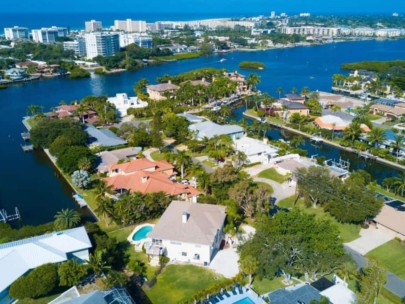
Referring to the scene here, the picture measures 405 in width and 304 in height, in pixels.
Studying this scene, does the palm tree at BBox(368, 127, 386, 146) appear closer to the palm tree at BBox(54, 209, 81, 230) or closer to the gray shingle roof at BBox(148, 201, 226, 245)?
the gray shingle roof at BBox(148, 201, 226, 245)

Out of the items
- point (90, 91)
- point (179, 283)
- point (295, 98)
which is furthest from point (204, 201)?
point (90, 91)

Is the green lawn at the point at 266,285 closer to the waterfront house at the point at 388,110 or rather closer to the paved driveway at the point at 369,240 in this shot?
the paved driveway at the point at 369,240

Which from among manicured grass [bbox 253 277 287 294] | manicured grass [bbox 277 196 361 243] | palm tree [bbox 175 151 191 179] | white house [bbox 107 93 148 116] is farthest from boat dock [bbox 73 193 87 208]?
white house [bbox 107 93 148 116]

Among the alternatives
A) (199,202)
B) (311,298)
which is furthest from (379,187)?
(311,298)

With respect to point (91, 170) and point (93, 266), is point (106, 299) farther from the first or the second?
point (91, 170)

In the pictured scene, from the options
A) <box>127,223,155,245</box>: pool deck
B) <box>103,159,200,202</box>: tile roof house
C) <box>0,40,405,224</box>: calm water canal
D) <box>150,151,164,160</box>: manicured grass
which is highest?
<box>103,159,200,202</box>: tile roof house

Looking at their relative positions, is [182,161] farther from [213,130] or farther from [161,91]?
[161,91]
